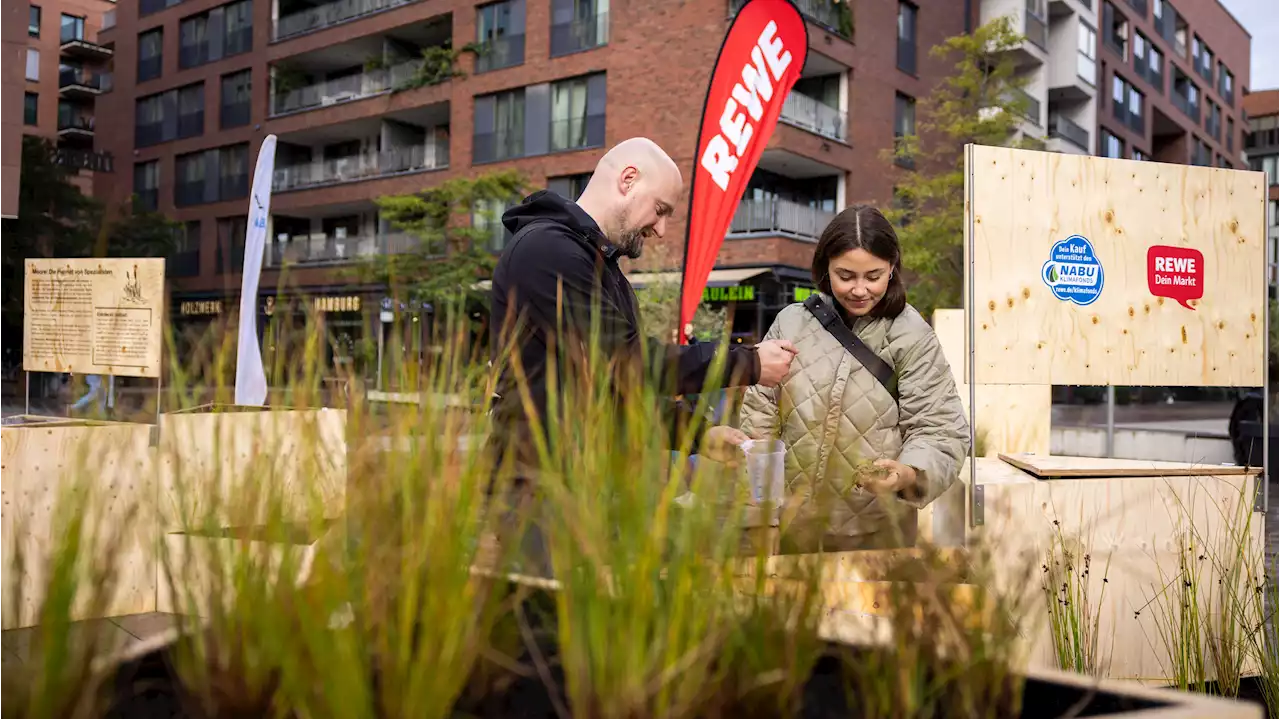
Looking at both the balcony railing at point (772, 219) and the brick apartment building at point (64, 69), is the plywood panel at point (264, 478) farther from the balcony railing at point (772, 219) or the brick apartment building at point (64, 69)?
the brick apartment building at point (64, 69)

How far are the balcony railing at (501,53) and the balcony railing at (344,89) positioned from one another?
8.95 ft

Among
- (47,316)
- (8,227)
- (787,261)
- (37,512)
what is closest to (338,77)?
(8,227)

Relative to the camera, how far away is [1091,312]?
3.91 metres

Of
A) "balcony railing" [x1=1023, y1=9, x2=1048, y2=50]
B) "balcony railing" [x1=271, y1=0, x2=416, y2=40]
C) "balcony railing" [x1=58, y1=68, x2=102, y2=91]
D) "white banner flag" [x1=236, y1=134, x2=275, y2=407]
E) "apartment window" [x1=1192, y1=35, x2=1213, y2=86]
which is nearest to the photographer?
"white banner flag" [x1=236, y1=134, x2=275, y2=407]

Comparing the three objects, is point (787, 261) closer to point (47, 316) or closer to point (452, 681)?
point (47, 316)

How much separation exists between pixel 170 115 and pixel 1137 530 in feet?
141

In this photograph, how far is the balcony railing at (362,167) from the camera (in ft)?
106

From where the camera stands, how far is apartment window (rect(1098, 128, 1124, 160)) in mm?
39469

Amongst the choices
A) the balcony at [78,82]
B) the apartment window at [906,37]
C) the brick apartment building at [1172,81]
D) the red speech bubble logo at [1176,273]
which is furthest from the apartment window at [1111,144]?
the balcony at [78,82]

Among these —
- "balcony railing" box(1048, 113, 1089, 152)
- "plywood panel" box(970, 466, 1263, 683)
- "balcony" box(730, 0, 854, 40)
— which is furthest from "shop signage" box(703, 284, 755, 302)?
"plywood panel" box(970, 466, 1263, 683)

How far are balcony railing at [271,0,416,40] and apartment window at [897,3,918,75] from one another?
14.2 m

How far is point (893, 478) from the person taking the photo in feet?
8.94

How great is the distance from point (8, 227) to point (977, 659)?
27.0 m

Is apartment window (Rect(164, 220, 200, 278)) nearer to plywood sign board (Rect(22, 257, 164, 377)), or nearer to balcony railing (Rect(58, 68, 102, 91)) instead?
balcony railing (Rect(58, 68, 102, 91))
